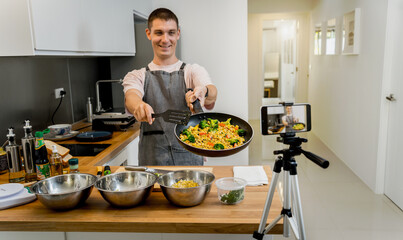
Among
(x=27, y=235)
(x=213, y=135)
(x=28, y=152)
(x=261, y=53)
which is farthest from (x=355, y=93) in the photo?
(x=27, y=235)

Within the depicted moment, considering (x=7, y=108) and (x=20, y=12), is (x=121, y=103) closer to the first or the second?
(x=7, y=108)

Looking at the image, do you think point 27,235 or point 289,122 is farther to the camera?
point 27,235

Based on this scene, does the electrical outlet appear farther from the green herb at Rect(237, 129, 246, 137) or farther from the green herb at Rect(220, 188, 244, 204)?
the green herb at Rect(220, 188, 244, 204)

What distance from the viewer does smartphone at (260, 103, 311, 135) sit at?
1287 millimetres

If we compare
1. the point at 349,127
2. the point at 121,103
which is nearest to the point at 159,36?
the point at 121,103

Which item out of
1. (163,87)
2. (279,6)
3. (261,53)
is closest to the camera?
(163,87)

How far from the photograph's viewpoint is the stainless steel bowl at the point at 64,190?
1406 mm

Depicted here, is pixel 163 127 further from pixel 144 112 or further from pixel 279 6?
pixel 279 6

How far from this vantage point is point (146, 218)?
138cm

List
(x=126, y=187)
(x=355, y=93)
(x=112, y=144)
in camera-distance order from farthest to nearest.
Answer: (x=355, y=93) → (x=112, y=144) → (x=126, y=187)

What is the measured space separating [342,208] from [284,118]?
7.90 feet

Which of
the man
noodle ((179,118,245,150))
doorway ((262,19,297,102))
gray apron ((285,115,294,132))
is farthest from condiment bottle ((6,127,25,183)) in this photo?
doorway ((262,19,297,102))

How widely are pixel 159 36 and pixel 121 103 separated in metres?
1.74

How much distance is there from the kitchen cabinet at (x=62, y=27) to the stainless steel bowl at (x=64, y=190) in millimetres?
662
